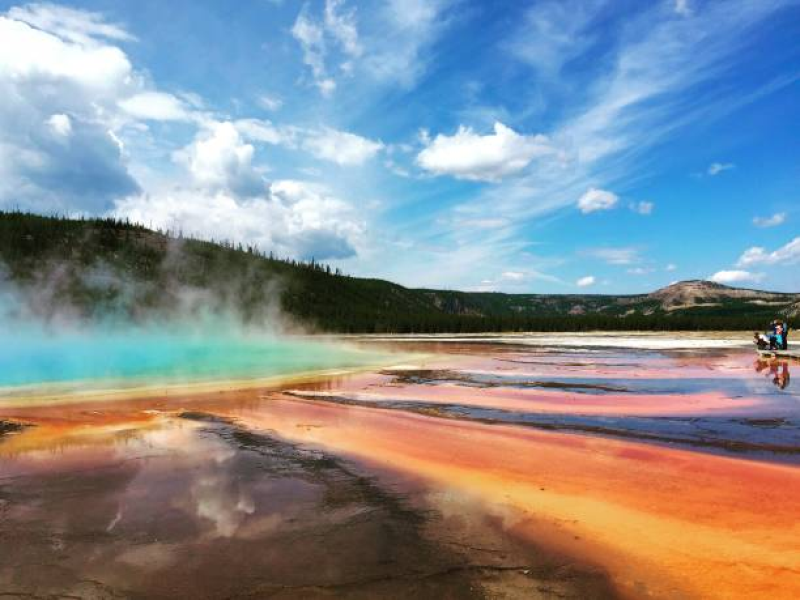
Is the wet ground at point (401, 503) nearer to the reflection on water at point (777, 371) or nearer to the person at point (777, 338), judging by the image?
the reflection on water at point (777, 371)

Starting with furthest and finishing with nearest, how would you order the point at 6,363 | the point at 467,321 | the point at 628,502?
the point at 467,321, the point at 6,363, the point at 628,502

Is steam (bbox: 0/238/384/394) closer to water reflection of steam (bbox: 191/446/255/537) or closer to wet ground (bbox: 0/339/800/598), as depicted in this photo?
wet ground (bbox: 0/339/800/598)

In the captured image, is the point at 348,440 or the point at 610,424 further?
the point at 610,424

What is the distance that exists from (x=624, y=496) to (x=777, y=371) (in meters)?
20.3

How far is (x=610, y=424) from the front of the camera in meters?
Result: 11.7

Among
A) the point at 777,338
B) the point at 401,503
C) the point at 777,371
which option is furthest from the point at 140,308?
the point at 401,503

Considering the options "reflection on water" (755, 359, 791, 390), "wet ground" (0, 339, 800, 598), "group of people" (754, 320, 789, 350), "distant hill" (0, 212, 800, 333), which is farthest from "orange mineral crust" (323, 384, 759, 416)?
"distant hill" (0, 212, 800, 333)

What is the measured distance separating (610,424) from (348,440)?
5.76 m

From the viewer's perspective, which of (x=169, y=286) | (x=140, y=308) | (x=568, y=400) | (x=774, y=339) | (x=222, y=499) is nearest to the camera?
(x=222, y=499)

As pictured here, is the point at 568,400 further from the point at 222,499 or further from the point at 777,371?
the point at 777,371

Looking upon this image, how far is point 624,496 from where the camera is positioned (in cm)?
692

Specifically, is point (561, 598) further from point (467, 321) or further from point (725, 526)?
point (467, 321)

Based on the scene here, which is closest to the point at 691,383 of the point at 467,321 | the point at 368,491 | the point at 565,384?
the point at 565,384

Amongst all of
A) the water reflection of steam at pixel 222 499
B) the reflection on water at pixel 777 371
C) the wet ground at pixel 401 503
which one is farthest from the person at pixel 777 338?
the water reflection of steam at pixel 222 499
